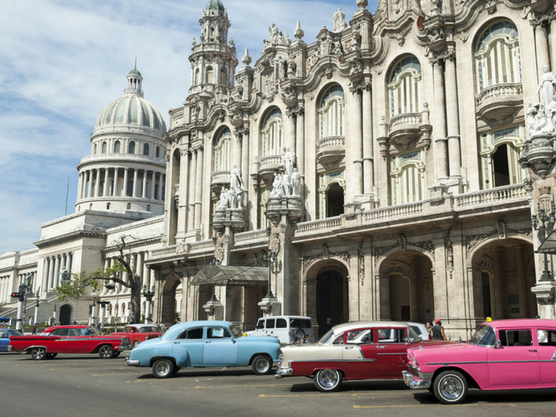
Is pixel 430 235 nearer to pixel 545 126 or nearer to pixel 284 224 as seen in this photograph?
pixel 545 126

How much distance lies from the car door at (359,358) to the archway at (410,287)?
1660 cm

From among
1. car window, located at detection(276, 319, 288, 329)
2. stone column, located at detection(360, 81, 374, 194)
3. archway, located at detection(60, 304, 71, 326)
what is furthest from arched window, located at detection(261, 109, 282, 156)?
archway, located at detection(60, 304, 71, 326)

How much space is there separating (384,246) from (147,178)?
8477 centimetres

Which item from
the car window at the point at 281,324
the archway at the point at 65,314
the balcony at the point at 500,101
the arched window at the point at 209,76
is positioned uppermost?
the arched window at the point at 209,76

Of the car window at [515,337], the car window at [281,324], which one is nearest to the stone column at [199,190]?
the car window at [281,324]

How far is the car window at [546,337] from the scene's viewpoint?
41.8 ft

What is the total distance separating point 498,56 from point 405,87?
583 centimetres

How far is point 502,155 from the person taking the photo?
3117 cm

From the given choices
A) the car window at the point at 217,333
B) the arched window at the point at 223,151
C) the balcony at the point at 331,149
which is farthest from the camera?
the arched window at the point at 223,151

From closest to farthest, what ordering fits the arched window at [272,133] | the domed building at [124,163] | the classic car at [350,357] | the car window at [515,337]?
the car window at [515,337]
the classic car at [350,357]
the arched window at [272,133]
the domed building at [124,163]

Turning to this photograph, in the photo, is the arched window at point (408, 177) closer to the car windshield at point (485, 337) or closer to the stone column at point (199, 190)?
the stone column at point (199, 190)

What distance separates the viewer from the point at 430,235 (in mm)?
29453

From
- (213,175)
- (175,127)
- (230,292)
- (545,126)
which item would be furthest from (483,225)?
(175,127)

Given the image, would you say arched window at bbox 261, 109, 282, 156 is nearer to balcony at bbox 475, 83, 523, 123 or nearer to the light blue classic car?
balcony at bbox 475, 83, 523, 123
